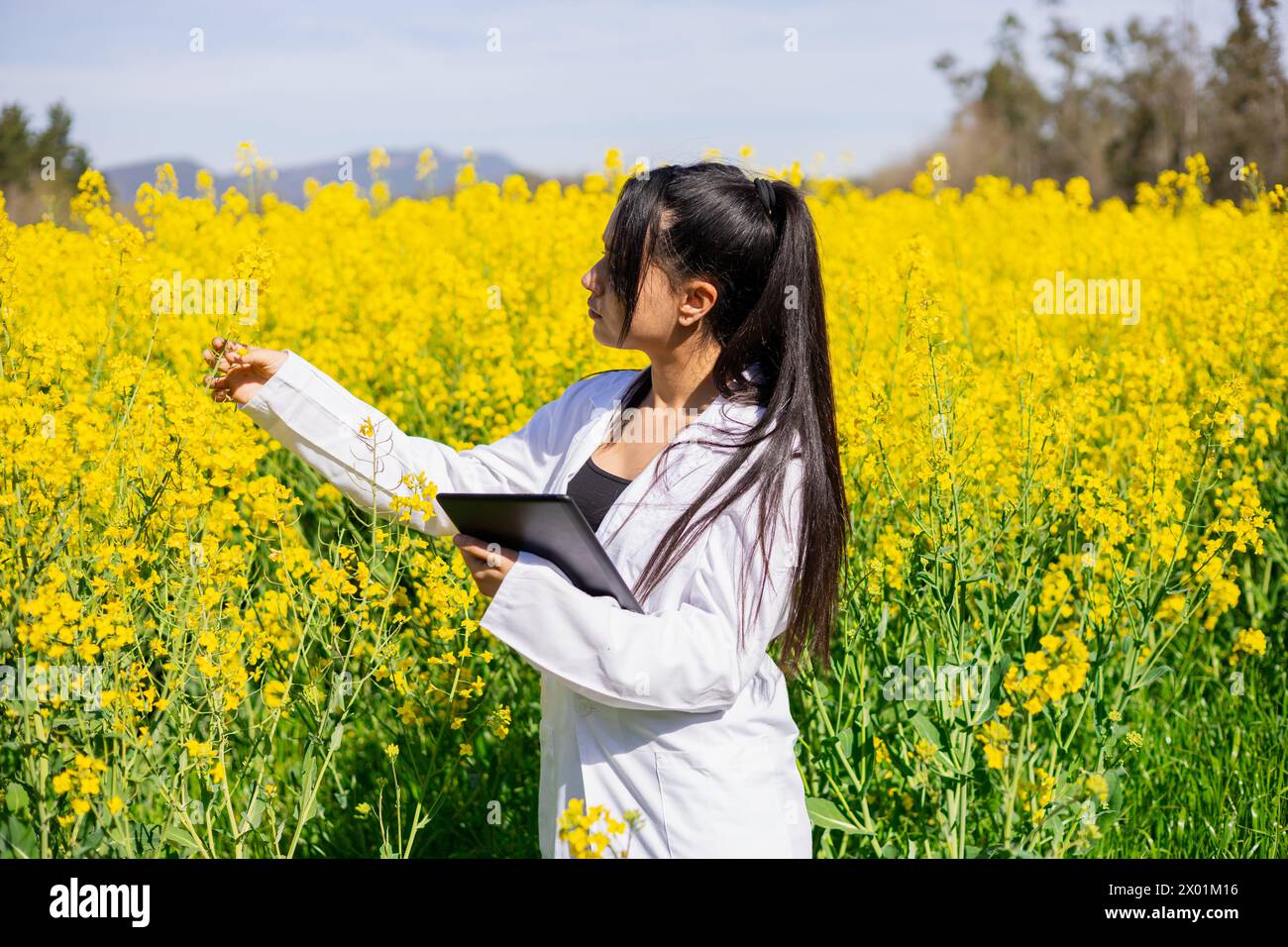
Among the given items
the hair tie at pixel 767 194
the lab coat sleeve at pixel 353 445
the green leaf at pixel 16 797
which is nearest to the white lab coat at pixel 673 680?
the lab coat sleeve at pixel 353 445

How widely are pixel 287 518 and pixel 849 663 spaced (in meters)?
1.12

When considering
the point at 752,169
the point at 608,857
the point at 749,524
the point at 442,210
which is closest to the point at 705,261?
the point at 752,169

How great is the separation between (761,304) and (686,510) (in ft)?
1.13

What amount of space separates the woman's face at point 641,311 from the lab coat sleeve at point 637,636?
15.1 inches

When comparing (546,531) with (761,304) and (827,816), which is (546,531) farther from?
(827,816)

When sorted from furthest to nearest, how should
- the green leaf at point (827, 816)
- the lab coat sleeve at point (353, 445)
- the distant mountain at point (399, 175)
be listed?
the distant mountain at point (399, 175), the green leaf at point (827, 816), the lab coat sleeve at point (353, 445)

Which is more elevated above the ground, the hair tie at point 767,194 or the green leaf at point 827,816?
the hair tie at point 767,194

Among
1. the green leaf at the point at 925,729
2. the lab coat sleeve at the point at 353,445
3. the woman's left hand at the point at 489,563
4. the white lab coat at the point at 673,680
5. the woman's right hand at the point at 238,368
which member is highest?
the woman's right hand at the point at 238,368

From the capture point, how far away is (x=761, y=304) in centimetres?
182

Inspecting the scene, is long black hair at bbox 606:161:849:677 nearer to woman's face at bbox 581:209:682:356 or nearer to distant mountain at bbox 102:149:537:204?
woman's face at bbox 581:209:682:356

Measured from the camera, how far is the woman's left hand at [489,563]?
162 cm

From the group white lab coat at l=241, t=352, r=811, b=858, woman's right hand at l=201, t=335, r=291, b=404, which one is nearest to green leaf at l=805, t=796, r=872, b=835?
white lab coat at l=241, t=352, r=811, b=858

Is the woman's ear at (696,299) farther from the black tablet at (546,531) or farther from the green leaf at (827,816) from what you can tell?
the green leaf at (827,816)
